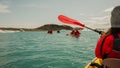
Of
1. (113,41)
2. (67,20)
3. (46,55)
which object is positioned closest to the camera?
(113,41)

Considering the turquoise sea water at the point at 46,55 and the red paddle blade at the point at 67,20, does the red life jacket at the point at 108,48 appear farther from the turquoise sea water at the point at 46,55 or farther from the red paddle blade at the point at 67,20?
the turquoise sea water at the point at 46,55

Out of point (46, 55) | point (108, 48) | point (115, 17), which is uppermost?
point (115, 17)

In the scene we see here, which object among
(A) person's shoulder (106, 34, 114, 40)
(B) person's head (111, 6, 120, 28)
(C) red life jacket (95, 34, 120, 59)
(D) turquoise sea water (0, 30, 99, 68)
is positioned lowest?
(D) turquoise sea water (0, 30, 99, 68)

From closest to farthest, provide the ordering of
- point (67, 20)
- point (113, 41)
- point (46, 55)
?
1. point (113, 41)
2. point (67, 20)
3. point (46, 55)

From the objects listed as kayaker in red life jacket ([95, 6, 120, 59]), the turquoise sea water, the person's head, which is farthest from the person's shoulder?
the turquoise sea water

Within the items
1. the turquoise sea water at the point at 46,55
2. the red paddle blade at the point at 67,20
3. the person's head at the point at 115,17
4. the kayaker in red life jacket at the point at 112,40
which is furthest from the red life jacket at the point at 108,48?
the turquoise sea water at the point at 46,55

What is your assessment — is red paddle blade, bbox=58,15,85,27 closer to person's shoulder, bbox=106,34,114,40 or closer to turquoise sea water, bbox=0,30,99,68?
person's shoulder, bbox=106,34,114,40

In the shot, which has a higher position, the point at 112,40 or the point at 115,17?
the point at 115,17

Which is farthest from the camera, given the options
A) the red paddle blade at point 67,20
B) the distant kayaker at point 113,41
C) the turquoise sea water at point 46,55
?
the turquoise sea water at point 46,55

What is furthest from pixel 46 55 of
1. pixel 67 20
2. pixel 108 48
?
pixel 108 48

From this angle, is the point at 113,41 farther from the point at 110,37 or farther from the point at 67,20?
the point at 67,20

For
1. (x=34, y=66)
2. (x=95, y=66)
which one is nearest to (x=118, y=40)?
(x=95, y=66)

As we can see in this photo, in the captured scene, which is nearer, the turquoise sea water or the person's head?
the person's head

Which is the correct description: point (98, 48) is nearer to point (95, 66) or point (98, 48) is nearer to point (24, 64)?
point (95, 66)
